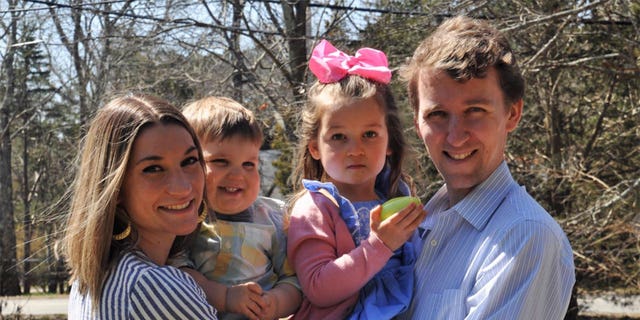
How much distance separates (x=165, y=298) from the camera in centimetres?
208

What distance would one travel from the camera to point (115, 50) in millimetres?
12586

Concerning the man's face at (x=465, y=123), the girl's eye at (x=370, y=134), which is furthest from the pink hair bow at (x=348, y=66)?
the man's face at (x=465, y=123)

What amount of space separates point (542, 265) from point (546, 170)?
Result: 342 inches

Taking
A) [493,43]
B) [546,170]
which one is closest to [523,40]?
[546,170]

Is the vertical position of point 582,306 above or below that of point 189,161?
below

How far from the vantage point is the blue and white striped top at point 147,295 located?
207 cm

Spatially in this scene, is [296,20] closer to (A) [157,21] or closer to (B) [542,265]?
(A) [157,21]

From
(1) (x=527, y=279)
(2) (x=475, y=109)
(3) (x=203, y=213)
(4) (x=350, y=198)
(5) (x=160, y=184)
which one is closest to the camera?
(1) (x=527, y=279)

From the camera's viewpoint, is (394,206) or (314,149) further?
(314,149)

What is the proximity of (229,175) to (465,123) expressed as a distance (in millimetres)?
1040

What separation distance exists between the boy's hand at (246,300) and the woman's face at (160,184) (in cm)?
42

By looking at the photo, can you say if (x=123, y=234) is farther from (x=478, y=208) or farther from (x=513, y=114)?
(x=513, y=114)

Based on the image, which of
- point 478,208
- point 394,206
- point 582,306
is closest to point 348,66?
point 394,206

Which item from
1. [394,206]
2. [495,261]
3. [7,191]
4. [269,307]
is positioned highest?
[394,206]
